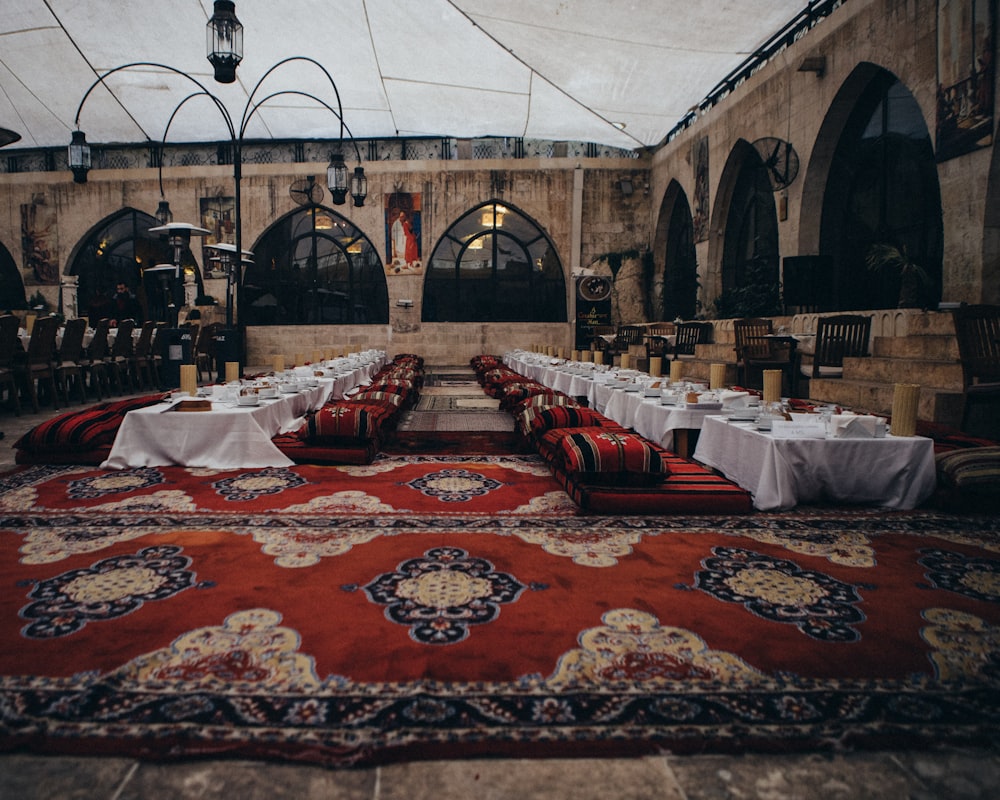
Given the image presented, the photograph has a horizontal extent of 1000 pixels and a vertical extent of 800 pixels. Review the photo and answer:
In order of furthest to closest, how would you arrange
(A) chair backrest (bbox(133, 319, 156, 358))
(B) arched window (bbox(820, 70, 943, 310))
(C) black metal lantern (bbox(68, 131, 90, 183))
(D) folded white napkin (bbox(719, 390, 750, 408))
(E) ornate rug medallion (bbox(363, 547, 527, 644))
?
(A) chair backrest (bbox(133, 319, 156, 358)), (B) arched window (bbox(820, 70, 943, 310)), (C) black metal lantern (bbox(68, 131, 90, 183)), (D) folded white napkin (bbox(719, 390, 750, 408)), (E) ornate rug medallion (bbox(363, 547, 527, 644))

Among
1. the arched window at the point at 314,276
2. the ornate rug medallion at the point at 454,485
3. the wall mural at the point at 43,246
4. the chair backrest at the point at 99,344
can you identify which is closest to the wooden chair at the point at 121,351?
the chair backrest at the point at 99,344

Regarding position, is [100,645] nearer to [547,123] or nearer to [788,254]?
[788,254]

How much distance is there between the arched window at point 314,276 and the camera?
15.8 m

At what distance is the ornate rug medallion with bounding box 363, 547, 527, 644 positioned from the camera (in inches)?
70.0

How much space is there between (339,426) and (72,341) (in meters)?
5.20

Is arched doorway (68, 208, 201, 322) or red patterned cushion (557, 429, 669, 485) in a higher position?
arched doorway (68, 208, 201, 322)

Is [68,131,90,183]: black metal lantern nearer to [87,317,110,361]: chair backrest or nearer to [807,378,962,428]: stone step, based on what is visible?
[87,317,110,361]: chair backrest

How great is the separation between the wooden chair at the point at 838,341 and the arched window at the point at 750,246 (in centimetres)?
280

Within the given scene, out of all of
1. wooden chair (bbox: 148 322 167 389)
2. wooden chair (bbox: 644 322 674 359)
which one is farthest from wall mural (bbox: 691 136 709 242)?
wooden chair (bbox: 148 322 167 389)

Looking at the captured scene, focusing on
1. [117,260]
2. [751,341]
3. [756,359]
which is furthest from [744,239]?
[117,260]

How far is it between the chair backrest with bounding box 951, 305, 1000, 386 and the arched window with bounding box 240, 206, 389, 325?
13221 mm

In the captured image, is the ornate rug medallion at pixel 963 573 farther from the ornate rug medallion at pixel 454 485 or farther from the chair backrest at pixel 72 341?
the chair backrest at pixel 72 341

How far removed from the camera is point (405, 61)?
33.8 feet

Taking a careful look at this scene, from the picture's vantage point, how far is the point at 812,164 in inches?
357
